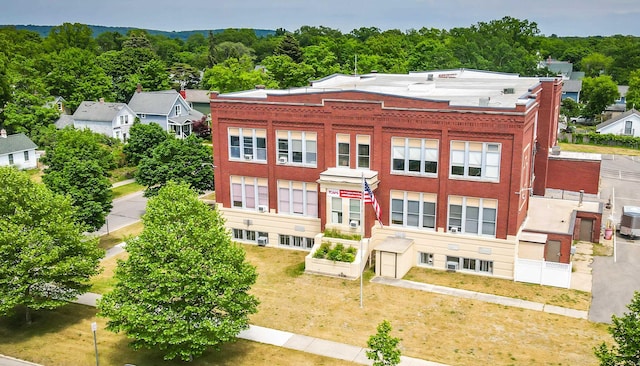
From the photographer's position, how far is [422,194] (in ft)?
121

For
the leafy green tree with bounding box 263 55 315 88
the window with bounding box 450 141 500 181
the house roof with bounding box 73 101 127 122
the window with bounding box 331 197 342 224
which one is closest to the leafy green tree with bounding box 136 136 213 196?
the window with bounding box 331 197 342 224

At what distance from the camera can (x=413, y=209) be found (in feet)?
123

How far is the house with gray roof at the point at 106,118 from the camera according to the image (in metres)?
79.8

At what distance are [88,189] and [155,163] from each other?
25.6 feet

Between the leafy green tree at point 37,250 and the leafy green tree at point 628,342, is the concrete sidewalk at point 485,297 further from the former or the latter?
the leafy green tree at point 37,250

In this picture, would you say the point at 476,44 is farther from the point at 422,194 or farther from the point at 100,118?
the point at 422,194

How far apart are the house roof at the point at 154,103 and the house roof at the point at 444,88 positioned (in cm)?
3471

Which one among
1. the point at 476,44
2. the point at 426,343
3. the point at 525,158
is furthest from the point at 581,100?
the point at 426,343

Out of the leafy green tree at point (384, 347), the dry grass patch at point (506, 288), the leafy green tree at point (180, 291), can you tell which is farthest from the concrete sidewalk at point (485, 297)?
the leafy green tree at point (384, 347)

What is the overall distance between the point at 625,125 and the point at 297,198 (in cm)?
6254

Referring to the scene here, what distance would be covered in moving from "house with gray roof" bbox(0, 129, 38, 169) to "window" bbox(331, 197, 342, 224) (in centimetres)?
Answer: 4530

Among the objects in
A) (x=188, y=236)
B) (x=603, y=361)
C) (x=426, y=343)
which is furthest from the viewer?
(x=426, y=343)

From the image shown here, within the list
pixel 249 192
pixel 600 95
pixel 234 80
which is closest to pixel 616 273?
pixel 249 192

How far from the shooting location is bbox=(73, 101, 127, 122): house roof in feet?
262
